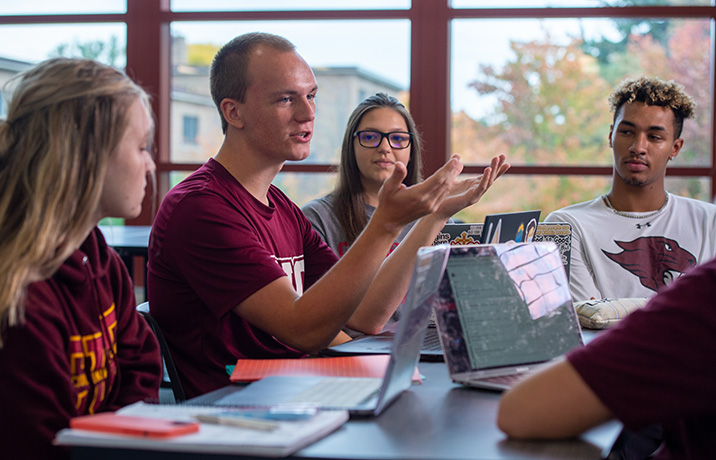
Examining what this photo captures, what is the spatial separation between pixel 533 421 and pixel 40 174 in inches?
32.2

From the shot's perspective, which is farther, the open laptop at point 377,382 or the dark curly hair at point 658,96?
the dark curly hair at point 658,96

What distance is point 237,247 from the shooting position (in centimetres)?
158

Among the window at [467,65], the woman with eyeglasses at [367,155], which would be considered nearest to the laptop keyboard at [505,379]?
the woman with eyeglasses at [367,155]

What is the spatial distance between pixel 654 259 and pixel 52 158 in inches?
83.8

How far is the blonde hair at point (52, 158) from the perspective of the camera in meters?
1.09

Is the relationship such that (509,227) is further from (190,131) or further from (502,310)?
(190,131)

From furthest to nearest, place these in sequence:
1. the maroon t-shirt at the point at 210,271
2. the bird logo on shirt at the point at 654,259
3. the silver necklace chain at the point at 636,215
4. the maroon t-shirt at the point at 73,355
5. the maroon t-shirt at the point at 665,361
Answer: the silver necklace chain at the point at 636,215 < the bird logo on shirt at the point at 654,259 < the maroon t-shirt at the point at 210,271 < the maroon t-shirt at the point at 73,355 < the maroon t-shirt at the point at 665,361

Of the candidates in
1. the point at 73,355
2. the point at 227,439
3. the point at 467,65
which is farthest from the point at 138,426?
the point at 467,65

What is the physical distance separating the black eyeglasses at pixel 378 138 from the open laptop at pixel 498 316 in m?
1.46

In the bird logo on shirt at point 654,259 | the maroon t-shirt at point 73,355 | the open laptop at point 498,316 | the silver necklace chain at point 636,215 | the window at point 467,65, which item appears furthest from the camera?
the window at point 467,65

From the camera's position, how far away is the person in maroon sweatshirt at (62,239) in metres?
1.04

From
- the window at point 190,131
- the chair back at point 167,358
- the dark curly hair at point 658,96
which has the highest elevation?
the window at point 190,131

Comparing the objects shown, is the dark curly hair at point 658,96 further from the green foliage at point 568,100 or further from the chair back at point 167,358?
the chair back at point 167,358

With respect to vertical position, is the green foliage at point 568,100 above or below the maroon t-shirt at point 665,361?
above
